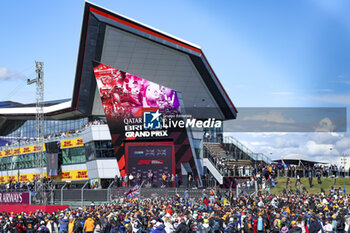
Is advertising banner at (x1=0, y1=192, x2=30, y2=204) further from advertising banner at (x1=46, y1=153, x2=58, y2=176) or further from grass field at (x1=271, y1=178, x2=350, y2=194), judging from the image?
grass field at (x1=271, y1=178, x2=350, y2=194)

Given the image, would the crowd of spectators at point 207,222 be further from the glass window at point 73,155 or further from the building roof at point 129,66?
the glass window at point 73,155

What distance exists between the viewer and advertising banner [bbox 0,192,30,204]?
157 ft

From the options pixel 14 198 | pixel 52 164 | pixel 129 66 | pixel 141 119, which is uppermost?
pixel 129 66

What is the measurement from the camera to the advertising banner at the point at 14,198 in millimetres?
47750

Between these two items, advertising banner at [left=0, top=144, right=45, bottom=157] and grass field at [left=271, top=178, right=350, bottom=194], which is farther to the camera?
advertising banner at [left=0, top=144, right=45, bottom=157]

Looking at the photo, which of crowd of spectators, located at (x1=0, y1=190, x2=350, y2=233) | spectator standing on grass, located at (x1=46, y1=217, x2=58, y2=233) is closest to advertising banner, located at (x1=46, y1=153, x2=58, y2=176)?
spectator standing on grass, located at (x1=46, y1=217, x2=58, y2=233)

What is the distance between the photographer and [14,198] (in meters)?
49.1

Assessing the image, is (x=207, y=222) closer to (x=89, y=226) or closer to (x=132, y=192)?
(x=89, y=226)

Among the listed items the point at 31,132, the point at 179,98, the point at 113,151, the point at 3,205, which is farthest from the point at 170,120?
the point at 31,132

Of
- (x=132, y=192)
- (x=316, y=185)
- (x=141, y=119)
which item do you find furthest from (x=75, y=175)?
(x=316, y=185)

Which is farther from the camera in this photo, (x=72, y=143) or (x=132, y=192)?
(x=72, y=143)

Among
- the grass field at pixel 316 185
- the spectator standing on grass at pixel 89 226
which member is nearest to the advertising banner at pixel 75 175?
the grass field at pixel 316 185

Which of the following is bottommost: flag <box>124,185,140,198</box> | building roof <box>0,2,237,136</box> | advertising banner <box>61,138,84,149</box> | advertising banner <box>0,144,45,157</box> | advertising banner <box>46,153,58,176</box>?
flag <box>124,185,140,198</box>

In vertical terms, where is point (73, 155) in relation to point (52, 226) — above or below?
above
